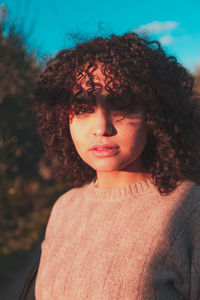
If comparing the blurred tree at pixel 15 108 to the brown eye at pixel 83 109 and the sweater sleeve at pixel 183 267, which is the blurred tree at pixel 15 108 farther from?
the sweater sleeve at pixel 183 267

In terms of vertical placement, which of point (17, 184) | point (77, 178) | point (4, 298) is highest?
point (77, 178)

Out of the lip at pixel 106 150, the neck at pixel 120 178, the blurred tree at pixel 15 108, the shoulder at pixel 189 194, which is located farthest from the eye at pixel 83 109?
the blurred tree at pixel 15 108

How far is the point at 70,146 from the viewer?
7.21ft

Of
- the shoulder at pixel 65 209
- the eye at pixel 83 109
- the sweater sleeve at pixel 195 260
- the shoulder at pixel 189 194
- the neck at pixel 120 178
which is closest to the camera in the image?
the sweater sleeve at pixel 195 260

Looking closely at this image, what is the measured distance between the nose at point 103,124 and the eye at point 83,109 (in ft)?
0.18

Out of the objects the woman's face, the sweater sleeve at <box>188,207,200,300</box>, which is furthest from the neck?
the sweater sleeve at <box>188,207,200,300</box>

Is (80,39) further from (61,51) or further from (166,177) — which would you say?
(166,177)

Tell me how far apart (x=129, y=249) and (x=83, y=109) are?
80 centimetres

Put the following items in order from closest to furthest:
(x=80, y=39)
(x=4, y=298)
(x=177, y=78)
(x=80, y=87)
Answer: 1. (x=80, y=87)
2. (x=177, y=78)
3. (x=80, y=39)
4. (x=4, y=298)

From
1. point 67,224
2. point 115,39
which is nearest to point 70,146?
point 67,224

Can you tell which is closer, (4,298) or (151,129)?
(151,129)

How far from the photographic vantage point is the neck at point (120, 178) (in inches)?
69.9

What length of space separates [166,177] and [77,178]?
2.59ft

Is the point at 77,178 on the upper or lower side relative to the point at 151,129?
lower
